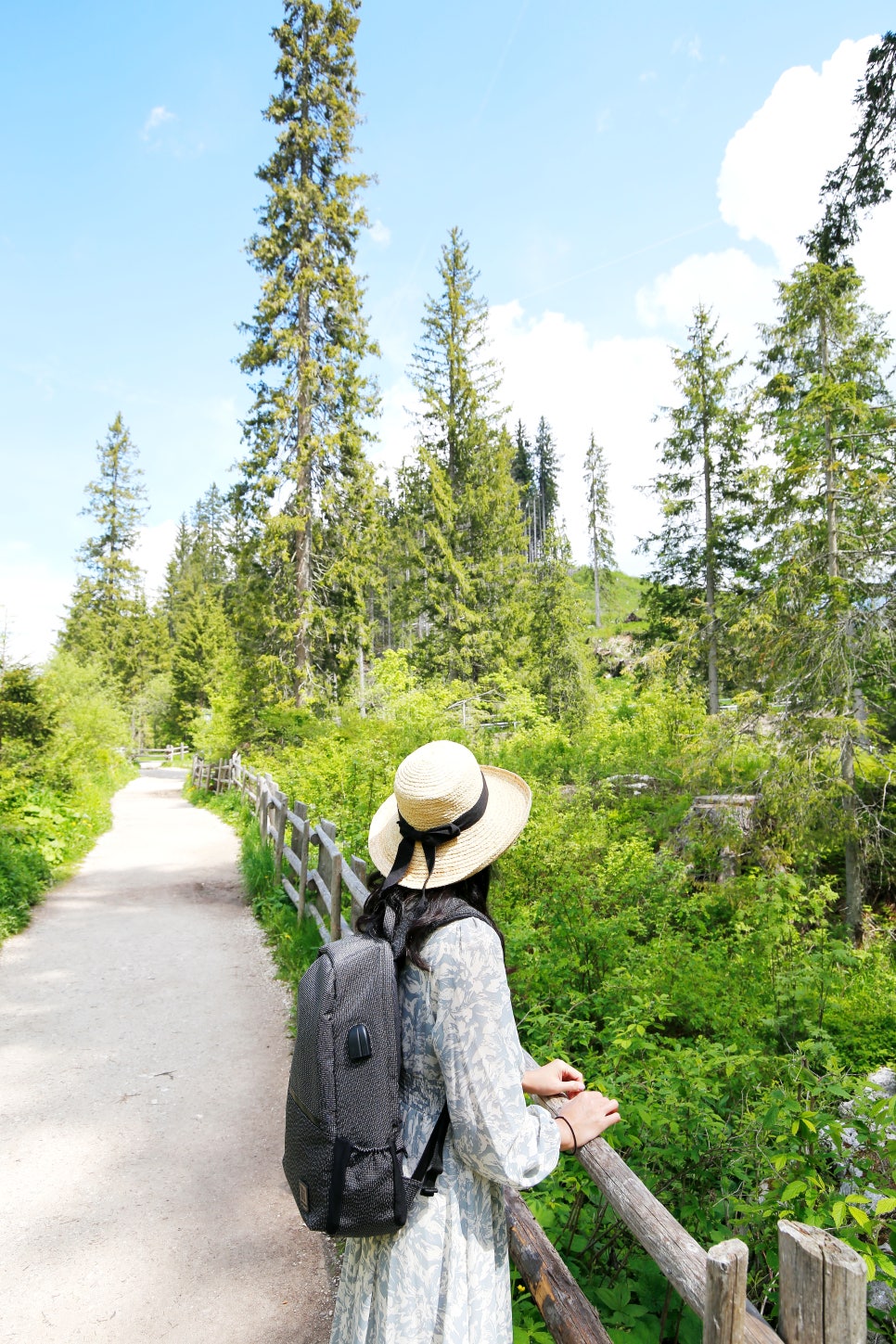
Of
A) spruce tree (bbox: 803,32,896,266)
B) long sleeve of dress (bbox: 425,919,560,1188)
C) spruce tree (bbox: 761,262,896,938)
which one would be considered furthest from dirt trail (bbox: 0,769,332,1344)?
spruce tree (bbox: 803,32,896,266)

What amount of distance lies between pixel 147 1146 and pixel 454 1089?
3983 mm

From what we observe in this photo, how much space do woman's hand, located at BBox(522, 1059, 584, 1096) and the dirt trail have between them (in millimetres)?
2219

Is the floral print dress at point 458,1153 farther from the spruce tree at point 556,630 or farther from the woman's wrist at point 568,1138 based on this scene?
the spruce tree at point 556,630

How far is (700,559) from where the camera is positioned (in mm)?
22219

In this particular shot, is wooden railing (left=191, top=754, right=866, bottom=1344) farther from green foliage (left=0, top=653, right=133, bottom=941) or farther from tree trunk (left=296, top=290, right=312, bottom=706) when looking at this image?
tree trunk (left=296, top=290, right=312, bottom=706)

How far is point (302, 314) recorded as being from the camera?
21984 millimetres

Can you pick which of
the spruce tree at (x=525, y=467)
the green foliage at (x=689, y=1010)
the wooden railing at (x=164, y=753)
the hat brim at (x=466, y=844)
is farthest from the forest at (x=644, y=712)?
the spruce tree at (x=525, y=467)

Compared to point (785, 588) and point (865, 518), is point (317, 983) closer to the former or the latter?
point (785, 588)

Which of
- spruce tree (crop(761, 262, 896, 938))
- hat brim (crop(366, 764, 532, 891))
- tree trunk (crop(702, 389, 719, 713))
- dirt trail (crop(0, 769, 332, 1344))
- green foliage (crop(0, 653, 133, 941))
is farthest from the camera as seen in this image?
tree trunk (crop(702, 389, 719, 713))

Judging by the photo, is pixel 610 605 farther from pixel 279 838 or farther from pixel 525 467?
pixel 279 838

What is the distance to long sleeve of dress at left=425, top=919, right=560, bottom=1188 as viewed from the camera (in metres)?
1.61

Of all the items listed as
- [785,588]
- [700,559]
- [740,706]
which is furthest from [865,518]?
[700,559]

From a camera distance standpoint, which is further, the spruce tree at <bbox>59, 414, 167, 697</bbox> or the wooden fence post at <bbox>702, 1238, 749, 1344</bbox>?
the spruce tree at <bbox>59, 414, 167, 697</bbox>

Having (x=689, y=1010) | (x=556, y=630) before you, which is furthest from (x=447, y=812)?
(x=556, y=630)
